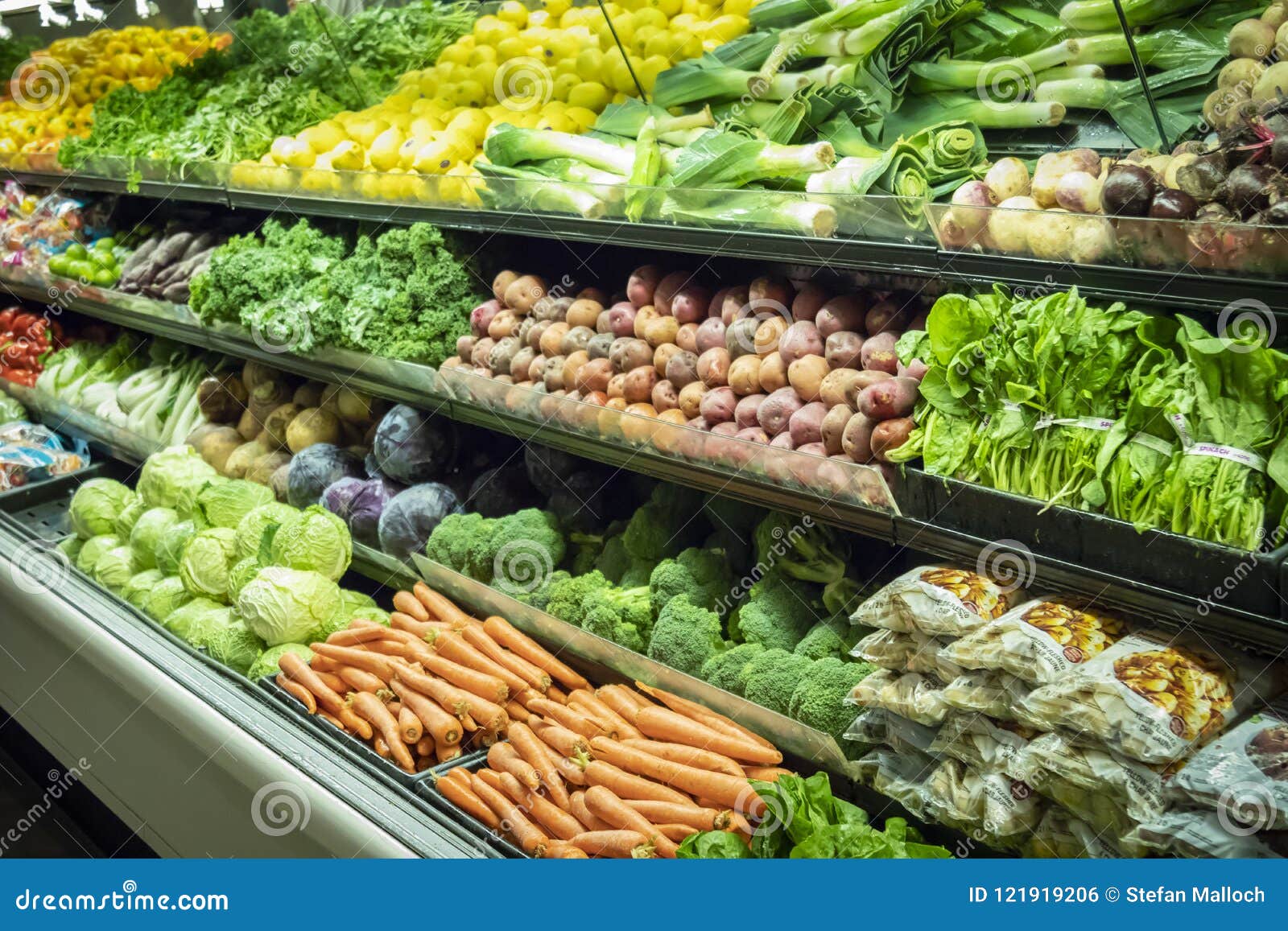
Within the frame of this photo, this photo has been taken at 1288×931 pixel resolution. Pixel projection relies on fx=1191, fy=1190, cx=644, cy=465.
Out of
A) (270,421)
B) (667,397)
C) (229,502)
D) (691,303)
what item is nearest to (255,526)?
(229,502)

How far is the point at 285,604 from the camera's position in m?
3.69

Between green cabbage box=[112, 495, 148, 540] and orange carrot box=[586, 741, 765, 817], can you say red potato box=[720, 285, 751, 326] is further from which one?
green cabbage box=[112, 495, 148, 540]

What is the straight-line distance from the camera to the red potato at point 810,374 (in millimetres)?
2828

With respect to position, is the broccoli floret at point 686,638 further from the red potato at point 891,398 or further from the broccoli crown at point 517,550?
the red potato at point 891,398

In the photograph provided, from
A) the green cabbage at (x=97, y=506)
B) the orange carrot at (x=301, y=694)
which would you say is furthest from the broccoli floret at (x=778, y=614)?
the green cabbage at (x=97, y=506)

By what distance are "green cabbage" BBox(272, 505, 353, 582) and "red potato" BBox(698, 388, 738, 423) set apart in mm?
1539

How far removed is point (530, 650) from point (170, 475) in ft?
7.12

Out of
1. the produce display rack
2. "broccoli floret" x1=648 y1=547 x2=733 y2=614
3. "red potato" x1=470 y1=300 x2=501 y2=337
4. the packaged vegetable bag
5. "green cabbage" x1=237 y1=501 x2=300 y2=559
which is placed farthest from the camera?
"green cabbage" x1=237 y1=501 x2=300 y2=559

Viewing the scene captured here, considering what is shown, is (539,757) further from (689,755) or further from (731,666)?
(731,666)

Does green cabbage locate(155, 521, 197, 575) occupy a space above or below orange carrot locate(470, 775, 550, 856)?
above

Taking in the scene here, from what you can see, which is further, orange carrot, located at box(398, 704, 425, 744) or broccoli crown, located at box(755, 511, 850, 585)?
orange carrot, located at box(398, 704, 425, 744)

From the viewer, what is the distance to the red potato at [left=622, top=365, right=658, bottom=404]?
3.27 meters

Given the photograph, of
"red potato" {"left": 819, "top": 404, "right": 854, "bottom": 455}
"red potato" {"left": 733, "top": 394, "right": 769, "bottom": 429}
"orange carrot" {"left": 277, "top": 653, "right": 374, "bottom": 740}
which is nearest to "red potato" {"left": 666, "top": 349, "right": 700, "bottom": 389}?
"red potato" {"left": 733, "top": 394, "right": 769, "bottom": 429}

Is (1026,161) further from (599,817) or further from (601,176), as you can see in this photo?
(599,817)
